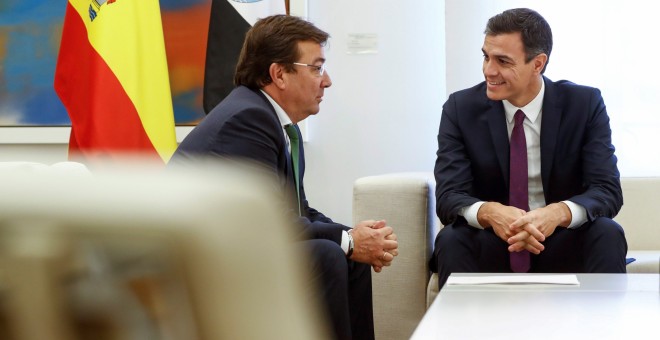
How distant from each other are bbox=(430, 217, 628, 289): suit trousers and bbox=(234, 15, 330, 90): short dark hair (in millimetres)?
766

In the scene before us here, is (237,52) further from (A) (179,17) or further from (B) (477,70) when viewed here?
(B) (477,70)

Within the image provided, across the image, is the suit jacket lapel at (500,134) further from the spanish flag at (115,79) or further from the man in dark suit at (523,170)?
the spanish flag at (115,79)

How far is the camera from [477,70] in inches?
161

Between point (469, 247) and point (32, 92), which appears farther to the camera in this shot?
point (32, 92)

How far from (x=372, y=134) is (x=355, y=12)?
22.0 inches

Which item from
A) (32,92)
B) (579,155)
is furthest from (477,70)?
(32,92)

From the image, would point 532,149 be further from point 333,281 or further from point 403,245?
point 333,281

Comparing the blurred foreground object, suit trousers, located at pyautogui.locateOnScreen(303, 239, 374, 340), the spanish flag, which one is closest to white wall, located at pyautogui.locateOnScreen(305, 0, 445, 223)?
the spanish flag

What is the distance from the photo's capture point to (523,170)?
3.07 meters

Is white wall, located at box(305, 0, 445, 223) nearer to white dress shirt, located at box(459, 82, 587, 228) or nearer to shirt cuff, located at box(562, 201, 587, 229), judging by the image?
white dress shirt, located at box(459, 82, 587, 228)

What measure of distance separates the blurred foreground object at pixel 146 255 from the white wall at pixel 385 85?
389cm

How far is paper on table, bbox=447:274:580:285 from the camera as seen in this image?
6.92 ft

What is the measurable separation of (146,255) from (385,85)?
3.92 m

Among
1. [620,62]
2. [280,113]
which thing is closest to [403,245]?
[280,113]
